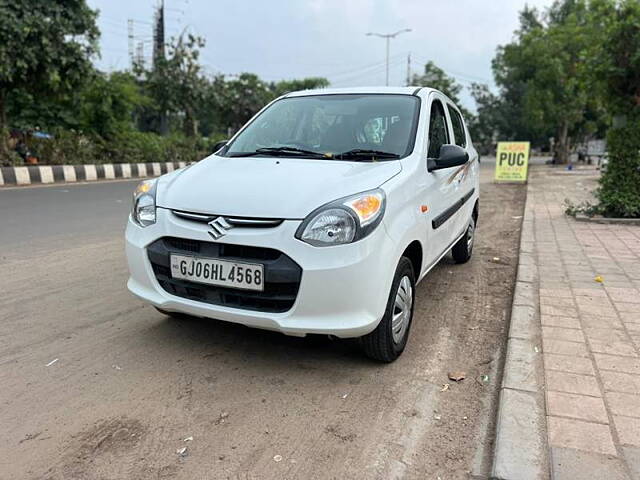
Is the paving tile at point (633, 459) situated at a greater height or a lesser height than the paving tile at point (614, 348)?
greater

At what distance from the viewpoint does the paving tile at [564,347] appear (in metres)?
3.39

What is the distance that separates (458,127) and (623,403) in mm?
3365

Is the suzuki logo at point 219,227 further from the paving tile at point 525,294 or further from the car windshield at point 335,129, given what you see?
the paving tile at point 525,294

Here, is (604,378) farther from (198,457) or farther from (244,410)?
(198,457)

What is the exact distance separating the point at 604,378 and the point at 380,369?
1.30 m

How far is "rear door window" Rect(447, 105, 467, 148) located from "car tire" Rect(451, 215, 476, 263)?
35.9 inches

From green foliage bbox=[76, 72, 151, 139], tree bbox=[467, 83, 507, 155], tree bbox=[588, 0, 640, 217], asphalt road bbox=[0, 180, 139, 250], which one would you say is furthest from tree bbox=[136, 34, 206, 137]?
tree bbox=[467, 83, 507, 155]

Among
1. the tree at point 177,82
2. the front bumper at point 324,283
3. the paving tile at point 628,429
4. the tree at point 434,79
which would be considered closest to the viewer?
the paving tile at point 628,429

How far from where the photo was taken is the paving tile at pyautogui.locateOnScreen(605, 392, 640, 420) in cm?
271

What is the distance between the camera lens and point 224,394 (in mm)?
2920

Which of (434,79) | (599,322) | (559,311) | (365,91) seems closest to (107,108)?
(365,91)

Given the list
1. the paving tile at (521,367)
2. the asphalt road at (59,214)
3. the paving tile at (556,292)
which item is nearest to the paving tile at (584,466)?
the paving tile at (521,367)

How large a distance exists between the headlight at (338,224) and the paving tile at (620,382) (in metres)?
1.61

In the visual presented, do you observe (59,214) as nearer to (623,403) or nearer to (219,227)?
(219,227)
